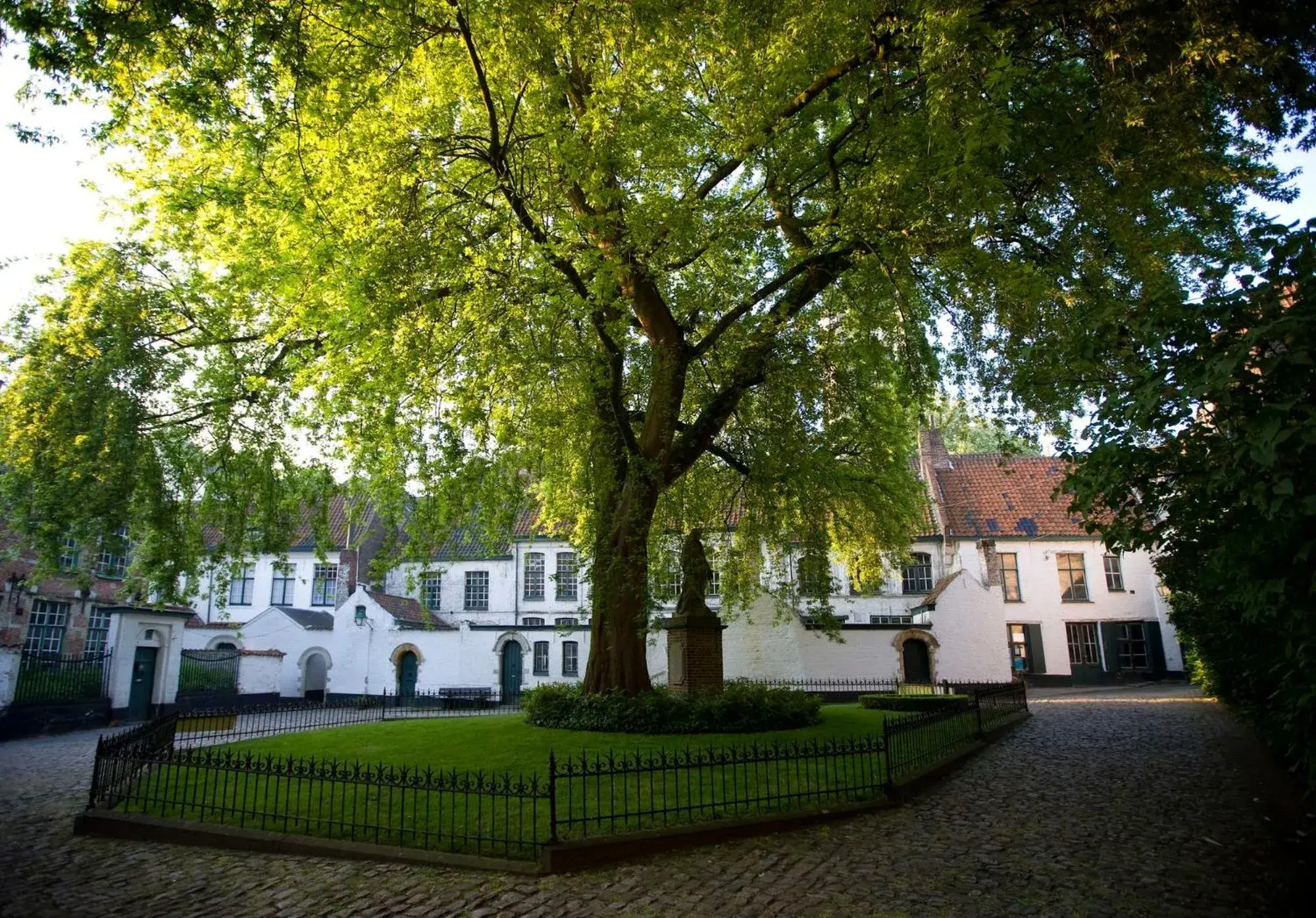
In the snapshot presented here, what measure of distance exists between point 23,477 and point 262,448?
3693 mm

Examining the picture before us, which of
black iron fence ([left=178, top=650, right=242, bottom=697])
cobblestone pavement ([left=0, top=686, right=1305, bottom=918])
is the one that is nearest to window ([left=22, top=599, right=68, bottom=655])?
black iron fence ([left=178, top=650, right=242, bottom=697])

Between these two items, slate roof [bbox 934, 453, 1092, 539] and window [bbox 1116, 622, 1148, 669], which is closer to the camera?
window [bbox 1116, 622, 1148, 669]

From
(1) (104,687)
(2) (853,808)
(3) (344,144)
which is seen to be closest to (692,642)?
(2) (853,808)

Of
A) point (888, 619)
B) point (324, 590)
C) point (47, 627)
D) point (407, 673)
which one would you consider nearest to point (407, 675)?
point (407, 673)

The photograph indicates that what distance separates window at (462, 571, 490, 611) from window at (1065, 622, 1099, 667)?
2546 cm

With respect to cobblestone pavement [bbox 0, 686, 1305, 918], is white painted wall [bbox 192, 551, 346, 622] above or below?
above

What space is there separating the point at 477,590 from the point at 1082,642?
2662cm

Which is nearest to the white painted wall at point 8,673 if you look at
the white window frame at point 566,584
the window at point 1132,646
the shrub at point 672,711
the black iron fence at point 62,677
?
the black iron fence at point 62,677

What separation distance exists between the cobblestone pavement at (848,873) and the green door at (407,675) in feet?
72.3

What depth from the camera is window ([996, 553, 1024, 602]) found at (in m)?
33.1

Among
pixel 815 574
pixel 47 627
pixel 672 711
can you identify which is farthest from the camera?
pixel 47 627

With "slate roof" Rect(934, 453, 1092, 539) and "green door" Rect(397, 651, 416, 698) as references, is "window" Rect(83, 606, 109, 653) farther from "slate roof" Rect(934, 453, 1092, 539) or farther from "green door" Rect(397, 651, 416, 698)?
"slate roof" Rect(934, 453, 1092, 539)

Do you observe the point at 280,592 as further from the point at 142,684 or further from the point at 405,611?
the point at 142,684

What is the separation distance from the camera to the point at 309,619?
32.8 meters
